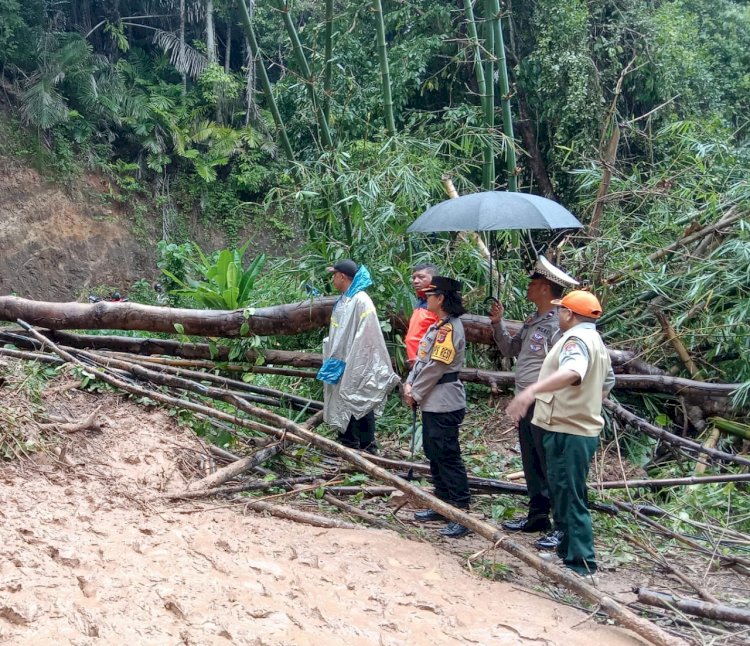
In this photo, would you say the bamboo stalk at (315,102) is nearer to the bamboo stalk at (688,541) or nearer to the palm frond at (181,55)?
the bamboo stalk at (688,541)

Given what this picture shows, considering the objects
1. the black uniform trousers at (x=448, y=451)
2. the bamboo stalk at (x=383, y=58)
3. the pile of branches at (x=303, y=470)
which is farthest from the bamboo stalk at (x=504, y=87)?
the black uniform trousers at (x=448, y=451)

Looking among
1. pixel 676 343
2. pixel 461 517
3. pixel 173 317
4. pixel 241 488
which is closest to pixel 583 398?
pixel 461 517

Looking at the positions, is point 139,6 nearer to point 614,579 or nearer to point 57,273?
point 57,273

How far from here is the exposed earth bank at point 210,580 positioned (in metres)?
2.61

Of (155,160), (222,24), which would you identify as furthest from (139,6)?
(155,160)

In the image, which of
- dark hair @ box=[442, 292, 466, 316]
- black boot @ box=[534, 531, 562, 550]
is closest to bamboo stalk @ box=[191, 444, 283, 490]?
dark hair @ box=[442, 292, 466, 316]

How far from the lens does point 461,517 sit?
3.71m

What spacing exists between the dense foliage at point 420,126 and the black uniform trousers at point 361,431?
1418mm

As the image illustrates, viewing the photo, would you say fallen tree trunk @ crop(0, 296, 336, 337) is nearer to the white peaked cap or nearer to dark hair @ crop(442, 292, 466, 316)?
dark hair @ crop(442, 292, 466, 316)

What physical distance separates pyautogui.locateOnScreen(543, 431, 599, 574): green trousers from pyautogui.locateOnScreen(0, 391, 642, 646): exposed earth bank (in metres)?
0.33

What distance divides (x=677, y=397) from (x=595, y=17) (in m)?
7.45

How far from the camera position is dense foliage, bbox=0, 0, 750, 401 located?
6.28 meters

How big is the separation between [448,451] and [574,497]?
92 centimetres

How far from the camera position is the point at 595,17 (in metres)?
10.9
